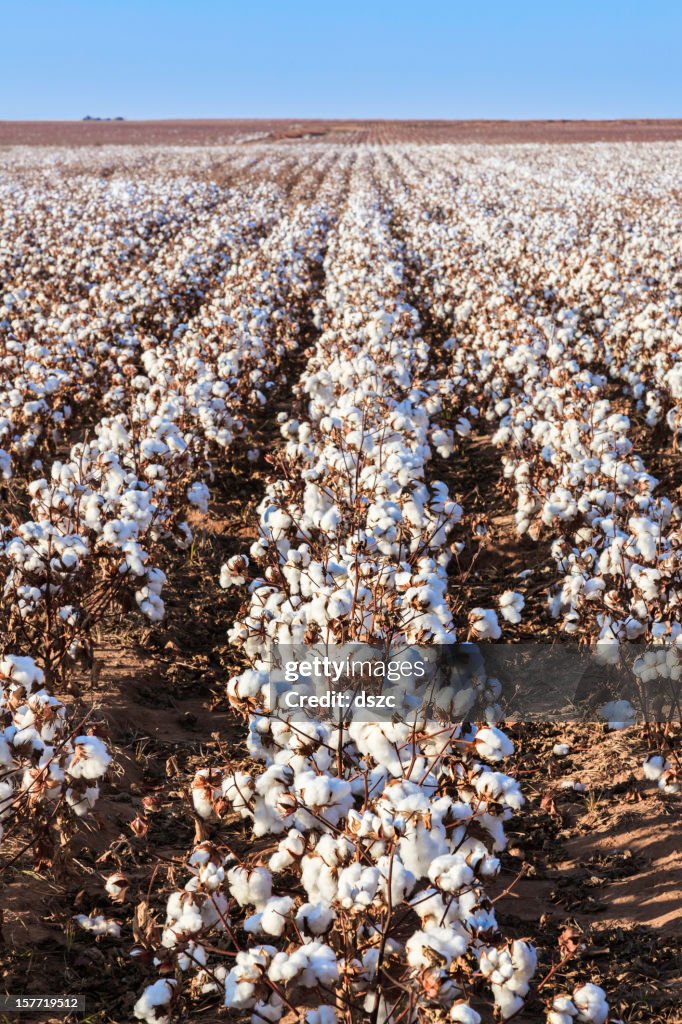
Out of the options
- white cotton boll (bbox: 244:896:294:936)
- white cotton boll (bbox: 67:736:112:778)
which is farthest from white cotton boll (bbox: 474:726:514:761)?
white cotton boll (bbox: 67:736:112:778)

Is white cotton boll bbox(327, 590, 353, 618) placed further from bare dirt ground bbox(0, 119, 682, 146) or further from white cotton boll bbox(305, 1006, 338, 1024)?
bare dirt ground bbox(0, 119, 682, 146)

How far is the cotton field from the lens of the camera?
264cm

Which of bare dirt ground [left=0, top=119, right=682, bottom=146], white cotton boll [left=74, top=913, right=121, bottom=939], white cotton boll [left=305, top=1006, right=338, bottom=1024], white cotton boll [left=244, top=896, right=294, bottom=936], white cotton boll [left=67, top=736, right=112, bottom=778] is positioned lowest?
white cotton boll [left=74, top=913, right=121, bottom=939]

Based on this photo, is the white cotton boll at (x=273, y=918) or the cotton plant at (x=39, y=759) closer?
the white cotton boll at (x=273, y=918)

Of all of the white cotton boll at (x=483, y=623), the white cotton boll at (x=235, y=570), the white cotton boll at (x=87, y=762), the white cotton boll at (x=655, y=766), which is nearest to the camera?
the white cotton boll at (x=87, y=762)

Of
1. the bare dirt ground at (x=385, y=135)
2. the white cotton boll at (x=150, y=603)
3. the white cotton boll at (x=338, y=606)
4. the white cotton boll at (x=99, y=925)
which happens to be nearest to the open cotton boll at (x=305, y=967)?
the white cotton boll at (x=99, y=925)

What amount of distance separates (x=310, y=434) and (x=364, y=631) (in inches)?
141

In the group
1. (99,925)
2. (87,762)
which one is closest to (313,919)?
(87,762)

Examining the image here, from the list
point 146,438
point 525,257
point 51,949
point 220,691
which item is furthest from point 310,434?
point 525,257

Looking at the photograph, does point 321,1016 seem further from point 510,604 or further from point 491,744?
point 510,604

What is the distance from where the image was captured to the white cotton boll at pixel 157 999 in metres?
2.62

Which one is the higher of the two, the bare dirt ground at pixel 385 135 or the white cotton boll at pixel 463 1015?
the bare dirt ground at pixel 385 135

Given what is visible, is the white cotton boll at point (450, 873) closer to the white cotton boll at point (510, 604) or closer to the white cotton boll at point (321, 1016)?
the white cotton boll at point (321, 1016)

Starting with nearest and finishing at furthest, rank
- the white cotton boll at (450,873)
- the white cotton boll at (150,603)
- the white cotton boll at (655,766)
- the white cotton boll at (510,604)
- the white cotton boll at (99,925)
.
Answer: the white cotton boll at (450,873) → the white cotton boll at (99,925) → the white cotton boll at (655,766) → the white cotton boll at (510,604) → the white cotton boll at (150,603)
